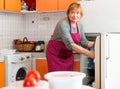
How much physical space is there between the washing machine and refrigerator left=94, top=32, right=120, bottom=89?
144 centimetres

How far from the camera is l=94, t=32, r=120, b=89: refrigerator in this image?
2.05 metres

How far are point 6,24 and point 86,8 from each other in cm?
136

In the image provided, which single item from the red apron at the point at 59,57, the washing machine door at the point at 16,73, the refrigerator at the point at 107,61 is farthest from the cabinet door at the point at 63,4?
the refrigerator at the point at 107,61

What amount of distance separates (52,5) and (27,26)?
0.74 meters

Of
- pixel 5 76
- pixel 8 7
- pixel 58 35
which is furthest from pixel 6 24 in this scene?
pixel 58 35

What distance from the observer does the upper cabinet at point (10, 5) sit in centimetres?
346

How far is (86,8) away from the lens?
307 centimetres

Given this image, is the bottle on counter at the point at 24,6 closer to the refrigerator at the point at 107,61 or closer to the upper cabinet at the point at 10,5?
the upper cabinet at the point at 10,5

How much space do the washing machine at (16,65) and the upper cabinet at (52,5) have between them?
72cm

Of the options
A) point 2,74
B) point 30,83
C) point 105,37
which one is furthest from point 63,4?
point 30,83

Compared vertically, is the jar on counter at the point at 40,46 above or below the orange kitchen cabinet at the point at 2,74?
above

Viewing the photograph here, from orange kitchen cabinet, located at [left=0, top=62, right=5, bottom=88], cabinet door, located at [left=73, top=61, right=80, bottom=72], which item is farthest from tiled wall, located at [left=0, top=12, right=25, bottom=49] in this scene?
cabinet door, located at [left=73, top=61, right=80, bottom=72]

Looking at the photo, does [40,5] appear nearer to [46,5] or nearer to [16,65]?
[46,5]

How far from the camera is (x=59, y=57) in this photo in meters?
3.01
